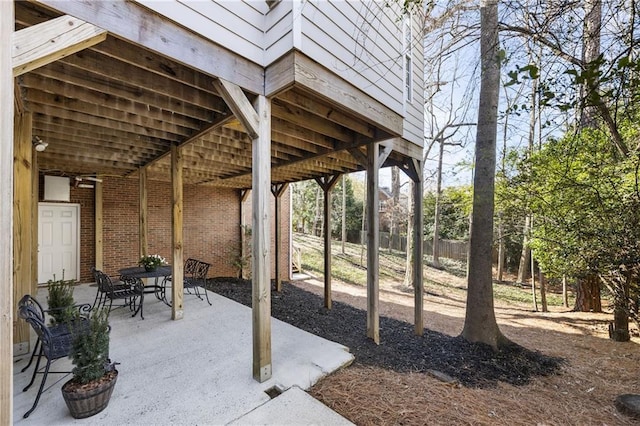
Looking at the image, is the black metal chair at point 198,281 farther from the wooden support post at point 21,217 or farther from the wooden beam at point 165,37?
the wooden beam at point 165,37

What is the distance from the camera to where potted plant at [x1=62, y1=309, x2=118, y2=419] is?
2.12m

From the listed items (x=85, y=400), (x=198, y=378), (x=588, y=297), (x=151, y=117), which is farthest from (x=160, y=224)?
(x=588, y=297)

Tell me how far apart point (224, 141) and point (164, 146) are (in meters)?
1.10

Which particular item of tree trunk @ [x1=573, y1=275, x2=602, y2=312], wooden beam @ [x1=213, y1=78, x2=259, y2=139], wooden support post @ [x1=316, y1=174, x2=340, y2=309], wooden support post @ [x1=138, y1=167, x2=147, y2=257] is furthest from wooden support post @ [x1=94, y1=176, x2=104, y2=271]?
tree trunk @ [x1=573, y1=275, x2=602, y2=312]

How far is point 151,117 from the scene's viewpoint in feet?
10.9

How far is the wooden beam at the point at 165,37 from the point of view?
1765 millimetres

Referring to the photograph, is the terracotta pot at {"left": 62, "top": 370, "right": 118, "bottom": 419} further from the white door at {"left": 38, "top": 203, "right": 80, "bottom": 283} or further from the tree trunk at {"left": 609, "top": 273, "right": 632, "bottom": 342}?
the tree trunk at {"left": 609, "top": 273, "right": 632, "bottom": 342}

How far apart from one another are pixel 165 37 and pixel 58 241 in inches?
275

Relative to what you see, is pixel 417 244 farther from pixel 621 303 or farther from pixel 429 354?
pixel 621 303

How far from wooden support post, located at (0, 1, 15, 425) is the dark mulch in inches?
114

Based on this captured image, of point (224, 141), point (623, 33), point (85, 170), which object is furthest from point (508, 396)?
point (85, 170)

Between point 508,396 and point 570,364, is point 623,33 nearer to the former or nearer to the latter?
point 508,396

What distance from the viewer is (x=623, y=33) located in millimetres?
1908

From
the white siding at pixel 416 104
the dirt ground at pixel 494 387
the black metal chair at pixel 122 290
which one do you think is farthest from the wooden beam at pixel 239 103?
the black metal chair at pixel 122 290
